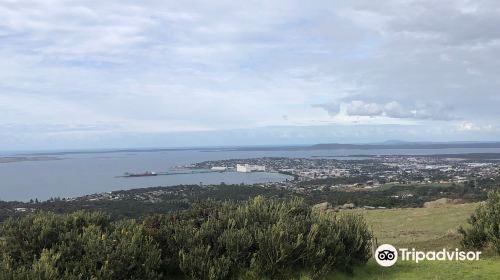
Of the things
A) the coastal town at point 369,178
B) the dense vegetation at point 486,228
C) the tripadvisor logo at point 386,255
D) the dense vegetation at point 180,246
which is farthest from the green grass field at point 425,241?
the coastal town at point 369,178

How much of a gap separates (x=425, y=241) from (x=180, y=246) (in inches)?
382

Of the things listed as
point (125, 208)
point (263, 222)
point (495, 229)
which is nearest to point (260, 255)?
point (263, 222)

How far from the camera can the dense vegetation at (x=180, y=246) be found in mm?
7770

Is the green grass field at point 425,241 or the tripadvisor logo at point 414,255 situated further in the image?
the tripadvisor logo at point 414,255

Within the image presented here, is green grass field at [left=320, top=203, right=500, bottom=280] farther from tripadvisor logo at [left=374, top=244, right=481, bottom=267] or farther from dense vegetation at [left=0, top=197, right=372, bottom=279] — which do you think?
dense vegetation at [left=0, top=197, right=372, bottom=279]

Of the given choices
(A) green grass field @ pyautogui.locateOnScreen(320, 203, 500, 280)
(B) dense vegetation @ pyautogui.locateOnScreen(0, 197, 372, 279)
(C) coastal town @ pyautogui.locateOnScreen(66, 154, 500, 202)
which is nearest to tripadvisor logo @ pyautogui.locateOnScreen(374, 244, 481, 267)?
(A) green grass field @ pyautogui.locateOnScreen(320, 203, 500, 280)

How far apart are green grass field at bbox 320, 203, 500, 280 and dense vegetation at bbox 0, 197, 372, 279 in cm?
66

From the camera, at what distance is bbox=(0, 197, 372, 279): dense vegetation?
7.77 meters

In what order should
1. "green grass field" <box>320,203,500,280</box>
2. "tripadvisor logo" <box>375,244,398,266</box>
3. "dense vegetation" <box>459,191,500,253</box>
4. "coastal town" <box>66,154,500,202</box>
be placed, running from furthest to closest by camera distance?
"coastal town" <box>66,154,500,202</box>, "dense vegetation" <box>459,191,500,253</box>, "tripadvisor logo" <box>375,244,398,266</box>, "green grass field" <box>320,203,500,280</box>

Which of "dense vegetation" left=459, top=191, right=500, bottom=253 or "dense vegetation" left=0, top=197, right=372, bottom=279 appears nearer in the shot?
"dense vegetation" left=0, top=197, right=372, bottom=279

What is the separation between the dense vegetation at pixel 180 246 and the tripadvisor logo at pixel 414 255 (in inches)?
12.7

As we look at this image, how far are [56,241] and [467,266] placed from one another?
8116 mm

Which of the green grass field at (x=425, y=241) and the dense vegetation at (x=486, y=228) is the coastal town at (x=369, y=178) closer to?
the green grass field at (x=425, y=241)

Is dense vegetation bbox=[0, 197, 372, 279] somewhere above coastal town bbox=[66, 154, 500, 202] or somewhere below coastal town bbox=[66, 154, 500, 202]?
above
